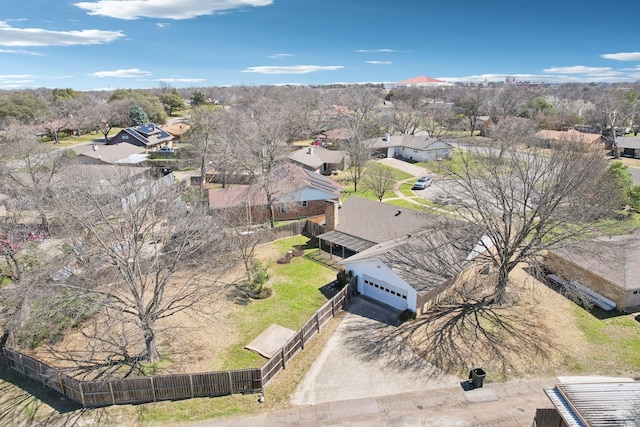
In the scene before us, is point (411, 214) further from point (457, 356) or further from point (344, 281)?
point (457, 356)

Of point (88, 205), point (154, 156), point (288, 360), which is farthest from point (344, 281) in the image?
point (154, 156)

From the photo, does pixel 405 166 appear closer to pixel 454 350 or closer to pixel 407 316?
pixel 407 316

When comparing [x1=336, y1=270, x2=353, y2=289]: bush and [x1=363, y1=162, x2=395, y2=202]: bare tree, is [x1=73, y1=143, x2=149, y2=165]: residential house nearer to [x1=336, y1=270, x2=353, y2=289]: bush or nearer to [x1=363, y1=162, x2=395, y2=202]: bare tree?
[x1=363, y1=162, x2=395, y2=202]: bare tree

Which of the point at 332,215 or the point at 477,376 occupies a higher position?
the point at 332,215

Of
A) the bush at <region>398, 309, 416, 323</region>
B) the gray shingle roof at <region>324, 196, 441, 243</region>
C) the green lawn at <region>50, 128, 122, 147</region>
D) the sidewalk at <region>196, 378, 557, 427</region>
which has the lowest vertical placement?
the sidewalk at <region>196, 378, 557, 427</region>

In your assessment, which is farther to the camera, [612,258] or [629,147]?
[629,147]

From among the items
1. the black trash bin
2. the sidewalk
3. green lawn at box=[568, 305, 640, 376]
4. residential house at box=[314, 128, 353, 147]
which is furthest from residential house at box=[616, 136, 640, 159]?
the black trash bin

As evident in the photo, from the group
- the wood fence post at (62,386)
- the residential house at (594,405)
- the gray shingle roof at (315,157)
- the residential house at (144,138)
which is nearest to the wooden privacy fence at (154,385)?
the wood fence post at (62,386)

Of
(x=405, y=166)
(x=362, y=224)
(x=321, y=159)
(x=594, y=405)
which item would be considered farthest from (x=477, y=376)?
(x=405, y=166)
